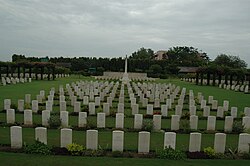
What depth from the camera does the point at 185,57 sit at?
83.1m

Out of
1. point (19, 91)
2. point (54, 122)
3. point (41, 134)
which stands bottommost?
point (19, 91)

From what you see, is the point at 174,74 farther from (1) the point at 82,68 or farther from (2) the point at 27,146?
(2) the point at 27,146

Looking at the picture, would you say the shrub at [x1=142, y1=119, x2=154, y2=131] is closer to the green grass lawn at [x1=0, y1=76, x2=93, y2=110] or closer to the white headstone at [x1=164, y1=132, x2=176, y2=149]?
the white headstone at [x1=164, y1=132, x2=176, y2=149]

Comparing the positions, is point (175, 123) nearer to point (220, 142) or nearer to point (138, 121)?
point (138, 121)

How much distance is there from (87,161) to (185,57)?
79.6m

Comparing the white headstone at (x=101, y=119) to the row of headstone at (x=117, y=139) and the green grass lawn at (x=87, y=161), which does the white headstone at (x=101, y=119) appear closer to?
the row of headstone at (x=117, y=139)

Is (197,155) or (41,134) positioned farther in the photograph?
(41,134)

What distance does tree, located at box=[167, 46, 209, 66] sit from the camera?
7712 cm

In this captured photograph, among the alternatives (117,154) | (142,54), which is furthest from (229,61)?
(117,154)

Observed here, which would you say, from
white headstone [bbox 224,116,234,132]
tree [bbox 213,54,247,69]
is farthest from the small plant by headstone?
tree [bbox 213,54,247,69]

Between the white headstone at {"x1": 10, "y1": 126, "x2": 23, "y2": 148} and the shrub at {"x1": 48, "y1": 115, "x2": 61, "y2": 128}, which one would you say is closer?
the white headstone at {"x1": 10, "y1": 126, "x2": 23, "y2": 148}

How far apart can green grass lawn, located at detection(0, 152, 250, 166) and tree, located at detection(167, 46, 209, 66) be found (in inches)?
2778

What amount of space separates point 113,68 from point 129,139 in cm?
6437

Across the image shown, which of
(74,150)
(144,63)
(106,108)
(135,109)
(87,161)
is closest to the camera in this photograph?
(87,161)
